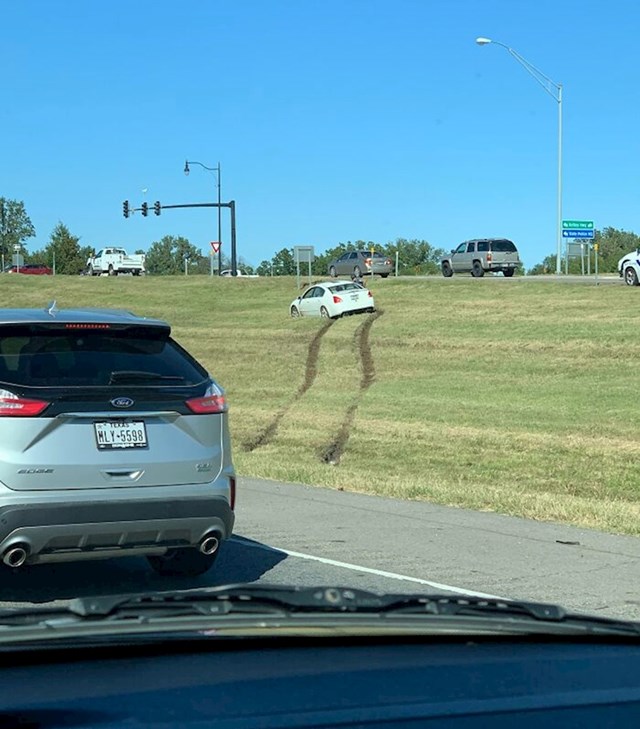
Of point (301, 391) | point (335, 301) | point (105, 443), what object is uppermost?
point (335, 301)

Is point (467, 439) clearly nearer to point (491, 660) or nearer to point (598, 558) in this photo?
point (598, 558)

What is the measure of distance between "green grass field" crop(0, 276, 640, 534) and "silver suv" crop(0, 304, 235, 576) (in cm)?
535

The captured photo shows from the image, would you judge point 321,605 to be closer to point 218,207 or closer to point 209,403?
point 209,403

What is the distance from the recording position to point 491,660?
292 centimetres

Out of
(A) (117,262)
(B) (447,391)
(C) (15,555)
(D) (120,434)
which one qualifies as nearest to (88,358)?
(D) (120,434)

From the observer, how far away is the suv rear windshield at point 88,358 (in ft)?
24.4

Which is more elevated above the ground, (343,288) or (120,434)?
(343,288)

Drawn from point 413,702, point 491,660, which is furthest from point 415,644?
point 413,702

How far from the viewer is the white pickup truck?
2963 inches

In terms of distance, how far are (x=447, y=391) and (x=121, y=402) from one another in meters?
22.4

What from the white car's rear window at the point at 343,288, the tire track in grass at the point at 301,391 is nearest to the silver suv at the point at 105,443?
the tire track in grass at the point at 301,391

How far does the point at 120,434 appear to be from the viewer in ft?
24.3

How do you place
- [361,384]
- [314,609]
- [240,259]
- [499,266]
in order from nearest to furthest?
[314,609]
[361,384]
[499,266]
[240,259]

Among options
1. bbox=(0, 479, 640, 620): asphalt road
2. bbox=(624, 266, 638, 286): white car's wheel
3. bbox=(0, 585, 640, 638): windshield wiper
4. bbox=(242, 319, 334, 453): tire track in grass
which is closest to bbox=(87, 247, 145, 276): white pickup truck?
bbox=(242, 319, 334, 453): tire track in grass
